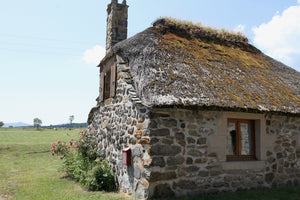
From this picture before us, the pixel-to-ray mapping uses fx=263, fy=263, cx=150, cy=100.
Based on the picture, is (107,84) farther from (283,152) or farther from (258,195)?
(283,152)

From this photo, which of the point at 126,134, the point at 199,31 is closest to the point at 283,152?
the point at 126,134

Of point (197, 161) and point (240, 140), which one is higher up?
point (240, 140)

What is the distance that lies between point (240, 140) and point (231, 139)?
0.32 meters

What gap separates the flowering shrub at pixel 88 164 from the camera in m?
6.79

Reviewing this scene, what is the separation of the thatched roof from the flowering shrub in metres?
2.58

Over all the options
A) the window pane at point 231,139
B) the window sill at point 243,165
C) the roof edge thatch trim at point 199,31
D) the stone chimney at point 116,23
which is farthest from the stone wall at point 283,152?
the stone chimney at point 116,23

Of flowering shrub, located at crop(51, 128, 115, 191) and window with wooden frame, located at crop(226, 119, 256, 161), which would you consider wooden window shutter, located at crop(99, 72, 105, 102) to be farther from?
window with wooden frame, located at crop(226, 119, 256, 161)

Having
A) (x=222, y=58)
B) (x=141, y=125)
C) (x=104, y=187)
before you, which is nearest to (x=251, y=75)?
(x=222, y=58)

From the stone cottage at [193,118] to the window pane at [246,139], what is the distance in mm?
24

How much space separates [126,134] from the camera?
623cm

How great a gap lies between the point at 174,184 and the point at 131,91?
2248 millimetres

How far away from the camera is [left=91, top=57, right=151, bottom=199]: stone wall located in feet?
17.6

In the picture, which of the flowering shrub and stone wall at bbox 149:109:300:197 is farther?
the flowering shrub

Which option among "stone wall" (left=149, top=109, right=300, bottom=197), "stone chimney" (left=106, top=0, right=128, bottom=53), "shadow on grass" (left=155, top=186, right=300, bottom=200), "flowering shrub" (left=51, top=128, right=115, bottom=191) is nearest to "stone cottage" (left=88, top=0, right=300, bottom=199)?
"stone wall" (left=149, top=109, right=300, bottom=197)
